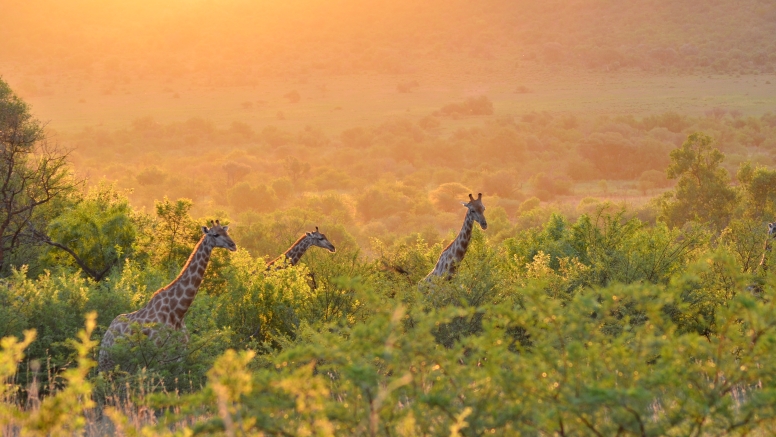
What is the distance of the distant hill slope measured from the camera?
316 ft

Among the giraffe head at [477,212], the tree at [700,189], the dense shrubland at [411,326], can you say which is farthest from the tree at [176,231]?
the tree at [700,189]

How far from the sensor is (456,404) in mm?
5227

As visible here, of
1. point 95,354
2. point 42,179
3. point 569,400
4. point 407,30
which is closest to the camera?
point 569,400

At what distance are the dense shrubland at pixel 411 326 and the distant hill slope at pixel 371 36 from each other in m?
65.5

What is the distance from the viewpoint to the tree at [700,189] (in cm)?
2823

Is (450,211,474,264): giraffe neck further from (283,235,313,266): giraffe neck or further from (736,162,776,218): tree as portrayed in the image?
(736,162,776,218): tree

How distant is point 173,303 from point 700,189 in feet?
74.0

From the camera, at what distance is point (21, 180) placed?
18.3 metres

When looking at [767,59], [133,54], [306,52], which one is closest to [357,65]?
[306,52]

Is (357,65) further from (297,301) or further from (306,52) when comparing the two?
(297,301)

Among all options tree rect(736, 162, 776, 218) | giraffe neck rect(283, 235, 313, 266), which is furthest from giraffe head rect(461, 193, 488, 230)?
tree rect(736, 162, 776, 218)

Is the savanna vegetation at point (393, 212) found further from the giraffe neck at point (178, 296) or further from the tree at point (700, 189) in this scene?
the giraffe neck at point (178, 296)

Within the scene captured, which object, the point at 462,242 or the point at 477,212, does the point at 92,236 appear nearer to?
the point at 462,242

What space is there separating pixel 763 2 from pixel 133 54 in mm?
79343
